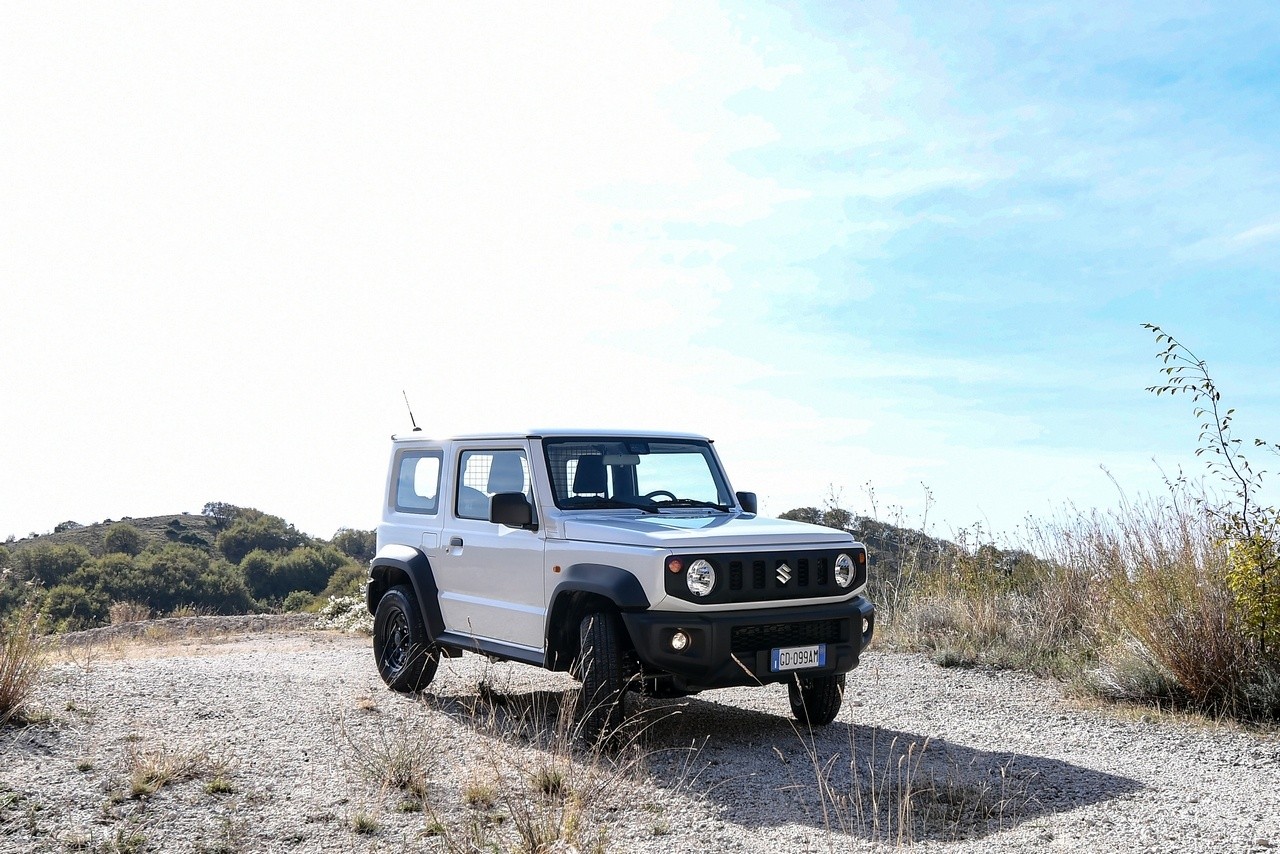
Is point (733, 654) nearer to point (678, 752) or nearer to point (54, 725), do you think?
point (678, 752)

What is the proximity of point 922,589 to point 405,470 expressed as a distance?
690 centimetres

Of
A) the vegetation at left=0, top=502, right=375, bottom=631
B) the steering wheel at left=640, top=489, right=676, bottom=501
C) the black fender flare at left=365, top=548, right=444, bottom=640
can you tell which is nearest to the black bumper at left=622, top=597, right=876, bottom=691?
the steering wheel at left=640, top=489, right=676, bottom=501

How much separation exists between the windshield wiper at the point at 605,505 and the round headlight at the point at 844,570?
4.48 ft

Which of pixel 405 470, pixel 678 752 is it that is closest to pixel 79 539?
pixel 405 470

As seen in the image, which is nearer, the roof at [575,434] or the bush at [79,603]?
the roof at [575,434]

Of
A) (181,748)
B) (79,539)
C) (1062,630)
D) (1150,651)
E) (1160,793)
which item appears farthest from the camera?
(79,539)

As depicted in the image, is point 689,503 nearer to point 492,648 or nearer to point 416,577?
point 492,648

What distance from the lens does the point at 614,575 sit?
646 cm

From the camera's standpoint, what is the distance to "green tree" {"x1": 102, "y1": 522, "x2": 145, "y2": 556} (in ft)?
138

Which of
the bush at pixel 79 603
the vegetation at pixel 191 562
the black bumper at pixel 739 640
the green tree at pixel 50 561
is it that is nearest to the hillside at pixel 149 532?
the vegetation at pixel 191 562

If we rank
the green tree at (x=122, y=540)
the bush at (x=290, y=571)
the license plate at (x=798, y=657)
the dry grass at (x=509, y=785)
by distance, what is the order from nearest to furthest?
the dry grass at (x=509, y=785)
the license plate at (x=798, y=657)
the bush at (x=290, y=571)
the green tree at (x=122, y=540)

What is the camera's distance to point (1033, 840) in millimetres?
5172

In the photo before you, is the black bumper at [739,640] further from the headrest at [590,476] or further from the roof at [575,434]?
the roof at [575,434]

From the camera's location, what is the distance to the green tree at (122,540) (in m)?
42.0
